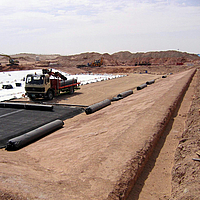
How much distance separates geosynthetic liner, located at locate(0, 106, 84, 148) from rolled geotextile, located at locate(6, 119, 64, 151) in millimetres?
689

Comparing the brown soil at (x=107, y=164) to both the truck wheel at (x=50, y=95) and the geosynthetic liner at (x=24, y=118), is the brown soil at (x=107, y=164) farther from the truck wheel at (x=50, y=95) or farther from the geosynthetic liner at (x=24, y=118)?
the truck wheel at (x=50, y=95)

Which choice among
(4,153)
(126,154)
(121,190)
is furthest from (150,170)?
(4,153)

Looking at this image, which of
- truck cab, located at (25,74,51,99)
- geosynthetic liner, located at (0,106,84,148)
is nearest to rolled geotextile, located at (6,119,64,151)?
geosynthetic liner, located at (0,106,84,148)

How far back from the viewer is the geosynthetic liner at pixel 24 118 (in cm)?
1106

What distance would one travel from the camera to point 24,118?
13.5 metres

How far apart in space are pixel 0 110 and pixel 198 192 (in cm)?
1429

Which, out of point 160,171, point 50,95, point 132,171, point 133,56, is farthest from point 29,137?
point 133,56

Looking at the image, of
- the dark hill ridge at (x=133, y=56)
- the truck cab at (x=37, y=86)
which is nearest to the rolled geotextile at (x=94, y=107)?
the truck cab at (x=37, y=86)

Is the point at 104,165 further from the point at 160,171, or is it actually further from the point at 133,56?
the point at 133,56

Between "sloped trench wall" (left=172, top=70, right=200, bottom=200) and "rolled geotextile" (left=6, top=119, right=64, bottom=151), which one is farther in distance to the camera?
"rolled geotextile" (left=6, top=119, right=64, bottom=151)

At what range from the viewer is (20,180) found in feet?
18.6

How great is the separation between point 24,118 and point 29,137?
4.03 m

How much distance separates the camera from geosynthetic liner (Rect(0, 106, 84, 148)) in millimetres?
11062

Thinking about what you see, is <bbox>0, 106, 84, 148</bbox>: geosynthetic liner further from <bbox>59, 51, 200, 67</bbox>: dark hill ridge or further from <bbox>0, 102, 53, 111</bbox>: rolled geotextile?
<bbox>59, 51, 200, 67</bbox>: dark hill ridge
